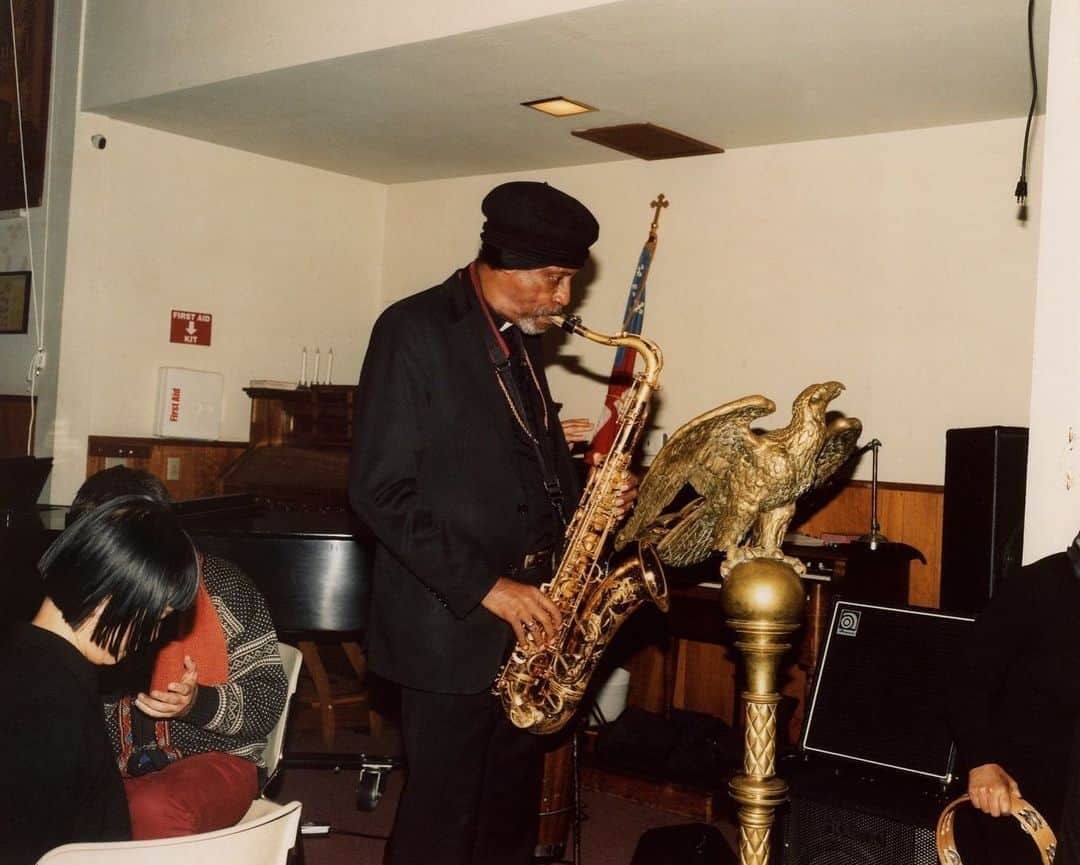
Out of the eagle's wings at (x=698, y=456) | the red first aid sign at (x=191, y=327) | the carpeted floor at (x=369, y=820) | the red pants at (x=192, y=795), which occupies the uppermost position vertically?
the red first aid sign at (x=191, y=327)

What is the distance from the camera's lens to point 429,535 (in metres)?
2.51

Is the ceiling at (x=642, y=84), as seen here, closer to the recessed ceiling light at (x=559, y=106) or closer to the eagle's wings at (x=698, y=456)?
the recessed ceiling light at (x=559, y=106)

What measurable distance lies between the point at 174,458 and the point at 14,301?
1.07 meters

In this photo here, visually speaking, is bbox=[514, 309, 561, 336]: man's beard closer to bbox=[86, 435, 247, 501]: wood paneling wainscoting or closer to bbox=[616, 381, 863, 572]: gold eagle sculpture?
bbox=[616, 381, 863, 572]: gold eagle sculpture

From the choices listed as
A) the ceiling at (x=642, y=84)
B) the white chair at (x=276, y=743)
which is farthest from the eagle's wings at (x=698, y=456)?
the ceiling at (x=642, y=84)

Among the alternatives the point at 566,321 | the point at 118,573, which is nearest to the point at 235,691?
the point at 118,573

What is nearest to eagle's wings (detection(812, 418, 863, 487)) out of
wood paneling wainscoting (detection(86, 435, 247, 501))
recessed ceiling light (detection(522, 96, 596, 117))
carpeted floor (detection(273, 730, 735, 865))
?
carpeted floor (detection(273, 730, 735, 865))

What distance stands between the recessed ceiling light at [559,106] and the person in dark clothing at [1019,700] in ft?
9.79

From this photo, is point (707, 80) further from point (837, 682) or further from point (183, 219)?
point (183, 219)

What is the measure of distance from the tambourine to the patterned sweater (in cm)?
142

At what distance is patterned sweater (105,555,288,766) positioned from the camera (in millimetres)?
2537

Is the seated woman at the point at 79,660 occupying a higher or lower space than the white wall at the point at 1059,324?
lower

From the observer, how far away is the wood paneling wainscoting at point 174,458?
576 centimetres

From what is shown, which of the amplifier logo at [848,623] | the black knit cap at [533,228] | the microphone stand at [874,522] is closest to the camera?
the black knit cap at [533,228]
